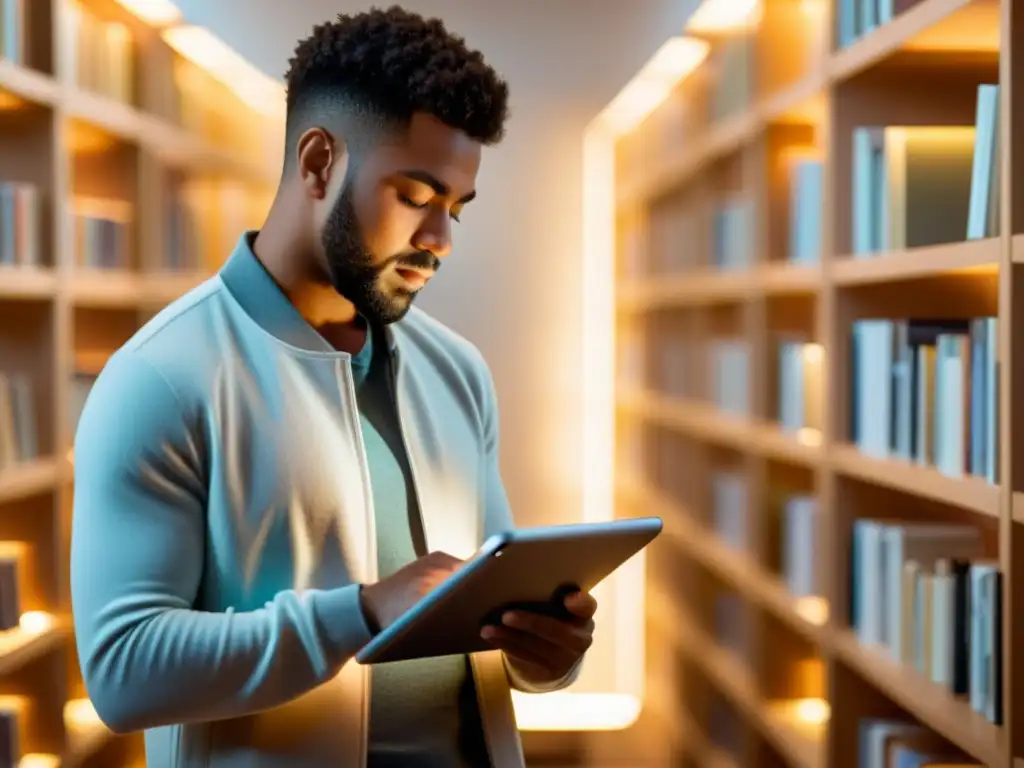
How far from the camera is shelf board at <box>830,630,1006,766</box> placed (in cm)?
180

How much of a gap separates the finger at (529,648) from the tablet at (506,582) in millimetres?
13

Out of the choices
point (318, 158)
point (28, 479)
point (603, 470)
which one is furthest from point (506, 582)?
point (603, 470)

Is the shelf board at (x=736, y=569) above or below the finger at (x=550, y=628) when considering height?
below

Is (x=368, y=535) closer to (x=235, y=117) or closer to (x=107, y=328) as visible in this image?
(x=107, y=328)

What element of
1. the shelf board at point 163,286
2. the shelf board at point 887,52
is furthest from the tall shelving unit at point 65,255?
the shelf board at point 887,52

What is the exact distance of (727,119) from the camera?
3.43m

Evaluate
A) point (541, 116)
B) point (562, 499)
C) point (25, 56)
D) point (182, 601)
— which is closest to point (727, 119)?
point (541, 116)

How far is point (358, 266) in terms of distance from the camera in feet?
4.59

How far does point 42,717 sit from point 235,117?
201 cm

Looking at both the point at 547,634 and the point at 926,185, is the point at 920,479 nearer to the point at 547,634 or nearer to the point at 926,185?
the point at 926,185

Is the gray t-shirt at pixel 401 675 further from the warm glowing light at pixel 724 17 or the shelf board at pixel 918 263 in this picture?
the warm glowing light at pixel 724 17

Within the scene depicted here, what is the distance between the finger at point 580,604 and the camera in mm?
1328

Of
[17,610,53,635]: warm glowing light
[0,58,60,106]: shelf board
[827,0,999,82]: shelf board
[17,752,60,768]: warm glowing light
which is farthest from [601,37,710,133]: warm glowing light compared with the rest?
[17,752,60,768]: warm glowing light

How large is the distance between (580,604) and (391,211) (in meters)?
0.48
